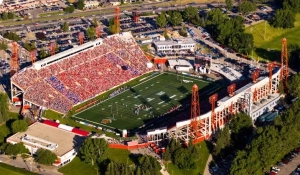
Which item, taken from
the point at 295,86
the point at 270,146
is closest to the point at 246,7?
the point at 295,86

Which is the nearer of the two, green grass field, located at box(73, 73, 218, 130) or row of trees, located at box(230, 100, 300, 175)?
row of trees, located at box(230, 100, 300, 175)

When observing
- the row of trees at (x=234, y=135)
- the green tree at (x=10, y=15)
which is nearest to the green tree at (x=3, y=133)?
the row of trees at (x=234, y=135)

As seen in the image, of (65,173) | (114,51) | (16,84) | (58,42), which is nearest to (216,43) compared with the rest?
(114,51)

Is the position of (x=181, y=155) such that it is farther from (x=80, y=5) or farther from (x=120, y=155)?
(x=80, y=5)

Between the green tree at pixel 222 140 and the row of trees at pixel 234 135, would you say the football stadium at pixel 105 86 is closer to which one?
the row of trees at pixel 234 135

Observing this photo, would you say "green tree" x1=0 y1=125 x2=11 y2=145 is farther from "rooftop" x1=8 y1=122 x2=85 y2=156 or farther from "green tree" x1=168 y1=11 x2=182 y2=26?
"green tree" x1=168 y1=11 x2=182 y2=26

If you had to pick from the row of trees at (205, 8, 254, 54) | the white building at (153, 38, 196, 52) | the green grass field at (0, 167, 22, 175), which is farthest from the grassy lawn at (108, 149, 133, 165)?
the row of trees at (205, 8, 254, 54)
